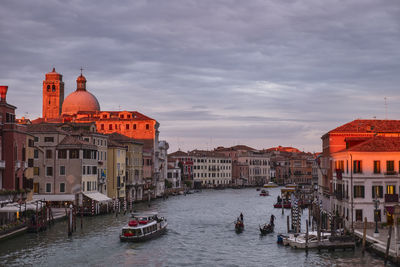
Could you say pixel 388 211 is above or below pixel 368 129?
below

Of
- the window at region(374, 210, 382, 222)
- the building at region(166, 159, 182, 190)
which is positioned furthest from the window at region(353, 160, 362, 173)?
the building at region(166, 159, 182, 190)

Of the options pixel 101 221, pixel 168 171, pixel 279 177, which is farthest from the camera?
pixel 279 177

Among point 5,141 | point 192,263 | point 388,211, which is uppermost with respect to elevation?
point 5,141

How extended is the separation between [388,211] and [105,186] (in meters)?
37.9

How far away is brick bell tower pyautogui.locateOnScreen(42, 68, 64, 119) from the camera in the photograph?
111688mm

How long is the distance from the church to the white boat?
159ft

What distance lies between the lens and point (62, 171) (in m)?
56.3

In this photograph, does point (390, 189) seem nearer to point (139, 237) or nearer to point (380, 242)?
point (380, 242)

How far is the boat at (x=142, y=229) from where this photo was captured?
3744 centimetres

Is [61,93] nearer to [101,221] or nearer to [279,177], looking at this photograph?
[101,221]

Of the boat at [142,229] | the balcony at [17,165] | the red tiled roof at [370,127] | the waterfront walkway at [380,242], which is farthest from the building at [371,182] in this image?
the balcony at [17,165]

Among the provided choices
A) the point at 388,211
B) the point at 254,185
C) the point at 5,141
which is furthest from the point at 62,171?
the point at 254,185

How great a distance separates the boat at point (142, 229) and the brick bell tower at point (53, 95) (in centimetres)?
7400

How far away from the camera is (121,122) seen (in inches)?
3647
